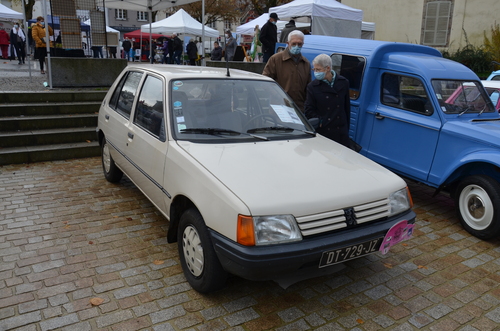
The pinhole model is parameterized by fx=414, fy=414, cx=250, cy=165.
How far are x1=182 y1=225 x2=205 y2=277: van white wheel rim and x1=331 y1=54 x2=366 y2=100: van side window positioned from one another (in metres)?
4.06

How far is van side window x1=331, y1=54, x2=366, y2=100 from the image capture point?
6422mm

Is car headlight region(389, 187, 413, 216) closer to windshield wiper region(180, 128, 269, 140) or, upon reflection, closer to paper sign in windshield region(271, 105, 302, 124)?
windshield wiper region(180, 128, 269, 140)

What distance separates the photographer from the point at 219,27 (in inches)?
2566

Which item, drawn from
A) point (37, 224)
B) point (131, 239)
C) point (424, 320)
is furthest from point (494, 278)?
point (37, 224)

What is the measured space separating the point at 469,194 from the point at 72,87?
8.60m

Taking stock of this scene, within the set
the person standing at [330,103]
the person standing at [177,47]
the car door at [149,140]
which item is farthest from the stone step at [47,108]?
the person standing at [177,47]

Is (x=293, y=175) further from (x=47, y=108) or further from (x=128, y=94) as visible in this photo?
(x=47, y=108)

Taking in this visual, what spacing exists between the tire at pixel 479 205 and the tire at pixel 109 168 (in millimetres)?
4553

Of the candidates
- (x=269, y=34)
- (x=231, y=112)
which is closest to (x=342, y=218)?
(x=231, y=112)

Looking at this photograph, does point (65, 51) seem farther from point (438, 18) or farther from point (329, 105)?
point (438, 18)

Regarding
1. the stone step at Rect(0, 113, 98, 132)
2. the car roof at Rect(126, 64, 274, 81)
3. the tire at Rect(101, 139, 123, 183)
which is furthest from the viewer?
the stone step at Rect(0, 113, 98, 132)

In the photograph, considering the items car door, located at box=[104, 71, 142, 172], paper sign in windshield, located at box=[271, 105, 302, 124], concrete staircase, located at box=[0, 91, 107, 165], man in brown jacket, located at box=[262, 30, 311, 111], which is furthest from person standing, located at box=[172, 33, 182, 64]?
paper sign in windshield, located at box=[271, 105, 302, 124]

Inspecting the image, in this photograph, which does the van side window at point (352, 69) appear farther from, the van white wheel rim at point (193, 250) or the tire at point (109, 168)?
the van white wheel rim at point (193, 250)

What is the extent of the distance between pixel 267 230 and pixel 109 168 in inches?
150
